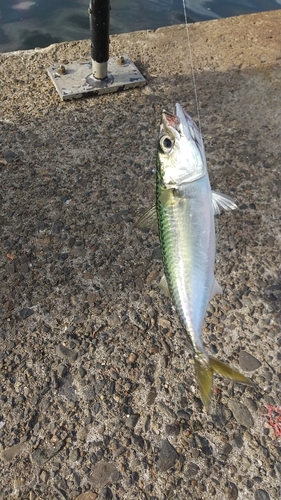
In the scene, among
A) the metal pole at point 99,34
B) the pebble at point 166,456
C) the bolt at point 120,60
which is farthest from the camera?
the bolt at point 120,60

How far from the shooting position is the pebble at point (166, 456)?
1.98 metres

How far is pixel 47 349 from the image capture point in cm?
236

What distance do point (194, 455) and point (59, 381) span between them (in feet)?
2.44

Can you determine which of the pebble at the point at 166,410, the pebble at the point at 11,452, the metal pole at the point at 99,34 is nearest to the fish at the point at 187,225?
the pebble at the point at 166,410

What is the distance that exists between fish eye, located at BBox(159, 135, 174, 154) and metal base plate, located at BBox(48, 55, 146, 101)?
2.20 metres

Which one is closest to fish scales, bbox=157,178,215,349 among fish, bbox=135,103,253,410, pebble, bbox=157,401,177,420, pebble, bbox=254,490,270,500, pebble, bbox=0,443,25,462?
fish, bbox=135,103,253,410

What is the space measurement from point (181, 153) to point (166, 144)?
86mm

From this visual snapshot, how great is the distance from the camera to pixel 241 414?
7.04ft

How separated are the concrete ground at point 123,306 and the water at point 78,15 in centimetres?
248

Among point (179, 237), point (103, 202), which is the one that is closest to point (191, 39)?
point (103, 202)

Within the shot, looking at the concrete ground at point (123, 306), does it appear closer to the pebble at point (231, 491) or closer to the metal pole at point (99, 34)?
the pebble at point (231, 491)

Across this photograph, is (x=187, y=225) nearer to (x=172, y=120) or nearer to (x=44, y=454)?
(x=172, y=120)

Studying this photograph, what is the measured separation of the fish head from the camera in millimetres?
1929

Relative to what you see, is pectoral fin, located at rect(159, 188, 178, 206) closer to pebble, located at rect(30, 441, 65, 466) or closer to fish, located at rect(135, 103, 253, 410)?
fish, located at rect(135, 103, 253, 410)
